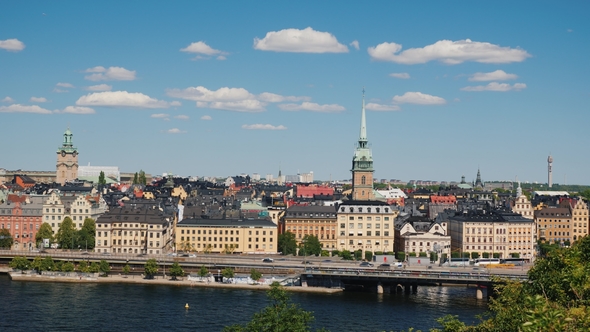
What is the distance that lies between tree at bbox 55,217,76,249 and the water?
55.9 feet

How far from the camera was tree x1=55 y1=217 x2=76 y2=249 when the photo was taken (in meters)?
91.4

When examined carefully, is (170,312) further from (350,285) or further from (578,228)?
(578,228)

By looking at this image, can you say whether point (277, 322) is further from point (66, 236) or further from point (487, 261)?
point (487, 261)

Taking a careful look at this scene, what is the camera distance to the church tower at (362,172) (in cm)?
12131

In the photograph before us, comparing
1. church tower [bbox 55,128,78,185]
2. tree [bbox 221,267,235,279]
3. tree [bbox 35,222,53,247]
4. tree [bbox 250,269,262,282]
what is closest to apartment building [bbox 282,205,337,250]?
tree [bbox 221,267,235,279]

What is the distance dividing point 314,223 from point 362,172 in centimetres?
2209

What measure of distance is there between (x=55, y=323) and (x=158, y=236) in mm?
36800

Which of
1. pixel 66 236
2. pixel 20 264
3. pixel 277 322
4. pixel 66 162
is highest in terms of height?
pixel 66 162

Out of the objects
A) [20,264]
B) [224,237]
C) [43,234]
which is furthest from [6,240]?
[224,237]

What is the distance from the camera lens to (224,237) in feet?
311

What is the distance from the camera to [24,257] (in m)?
76.8

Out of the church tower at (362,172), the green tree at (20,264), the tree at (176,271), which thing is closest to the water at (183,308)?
the green tree at (20,264)

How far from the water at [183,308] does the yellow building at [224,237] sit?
21387 mm

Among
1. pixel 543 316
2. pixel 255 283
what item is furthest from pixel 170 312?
pixel 543 316
